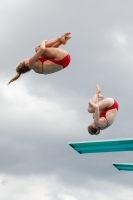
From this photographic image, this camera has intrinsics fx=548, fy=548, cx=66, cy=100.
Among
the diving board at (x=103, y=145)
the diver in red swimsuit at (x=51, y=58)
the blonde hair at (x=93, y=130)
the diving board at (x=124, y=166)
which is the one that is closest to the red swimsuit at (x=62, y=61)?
the diver in red swimsuit at (x=51, y=58)

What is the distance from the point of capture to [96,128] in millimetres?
14211

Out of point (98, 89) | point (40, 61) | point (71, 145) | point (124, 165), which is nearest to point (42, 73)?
point (40, 61)

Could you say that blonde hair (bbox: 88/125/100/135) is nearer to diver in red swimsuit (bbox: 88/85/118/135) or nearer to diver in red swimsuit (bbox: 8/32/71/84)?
diver in red swimsuit (bbox: 88/85/118/135)

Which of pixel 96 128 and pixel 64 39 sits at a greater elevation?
pixel 64 39

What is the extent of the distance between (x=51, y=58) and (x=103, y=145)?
477cm

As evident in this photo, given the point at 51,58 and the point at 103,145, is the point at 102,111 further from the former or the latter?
the point at 103,145

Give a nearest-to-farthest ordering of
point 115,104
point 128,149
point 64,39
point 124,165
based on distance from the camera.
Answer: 1. point 64,39
2. point 115,104
3. point 128,149
4. point 124,165

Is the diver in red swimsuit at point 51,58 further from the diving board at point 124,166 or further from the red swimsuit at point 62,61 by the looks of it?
the diving board at point 124,166

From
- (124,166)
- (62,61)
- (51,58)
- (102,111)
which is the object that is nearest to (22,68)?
(51,58)

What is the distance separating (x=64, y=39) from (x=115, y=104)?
94.0 inches

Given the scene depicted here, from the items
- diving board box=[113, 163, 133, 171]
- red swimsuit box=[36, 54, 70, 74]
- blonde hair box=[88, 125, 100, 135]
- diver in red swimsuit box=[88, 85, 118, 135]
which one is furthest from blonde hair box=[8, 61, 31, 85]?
diving board box=[113, 163, 133, 171]

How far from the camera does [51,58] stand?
12.9 m

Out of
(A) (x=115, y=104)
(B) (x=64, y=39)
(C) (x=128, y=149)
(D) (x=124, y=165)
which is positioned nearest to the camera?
(B) (x=64, y=39)

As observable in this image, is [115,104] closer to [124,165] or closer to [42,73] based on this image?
[42,73]
